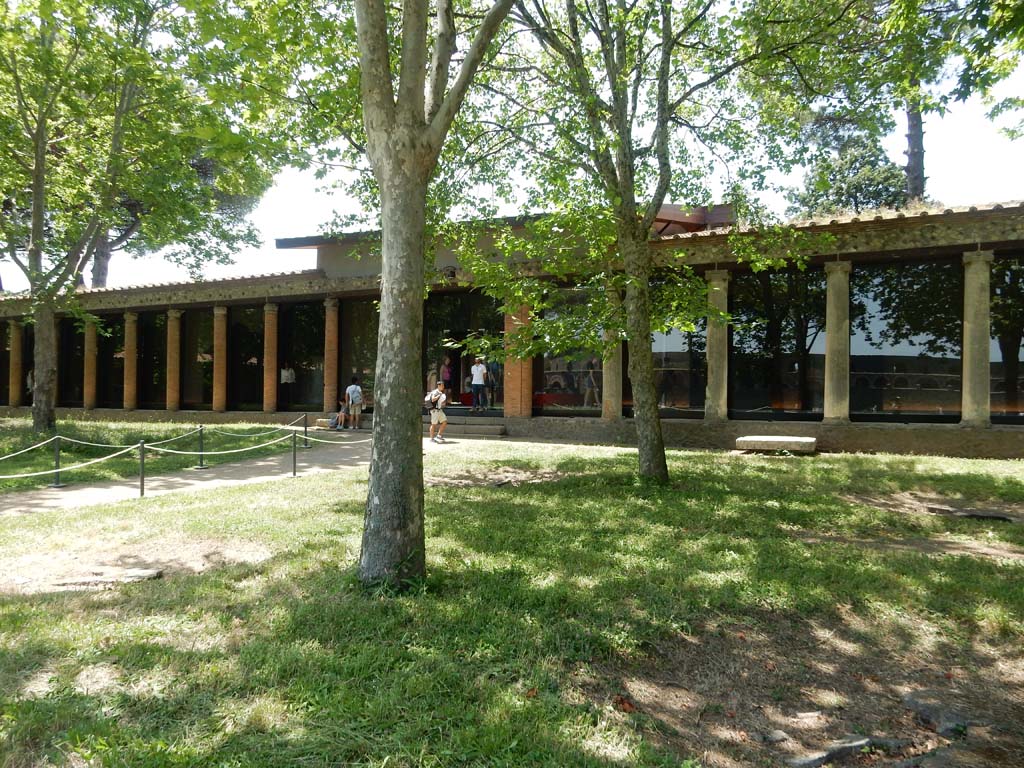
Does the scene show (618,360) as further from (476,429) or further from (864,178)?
(864,178)

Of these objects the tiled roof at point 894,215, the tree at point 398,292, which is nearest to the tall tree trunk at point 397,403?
the tree at point 398,292

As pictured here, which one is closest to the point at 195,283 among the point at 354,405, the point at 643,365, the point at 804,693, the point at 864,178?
the point at 354,405

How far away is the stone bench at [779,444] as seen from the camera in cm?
1229

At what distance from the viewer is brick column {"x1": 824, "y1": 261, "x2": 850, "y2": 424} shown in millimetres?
13086

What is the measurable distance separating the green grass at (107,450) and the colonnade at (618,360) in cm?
339

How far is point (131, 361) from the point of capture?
72.9ft

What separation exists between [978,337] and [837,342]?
2.29 metres

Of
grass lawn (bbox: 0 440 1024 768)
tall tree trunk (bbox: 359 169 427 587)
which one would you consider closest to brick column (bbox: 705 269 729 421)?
grass lawn (bbox: 0 440 1024 768)

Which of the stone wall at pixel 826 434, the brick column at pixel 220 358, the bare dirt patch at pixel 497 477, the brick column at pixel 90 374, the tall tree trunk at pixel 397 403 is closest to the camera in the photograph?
the tall tree trunk at pixel 397 403

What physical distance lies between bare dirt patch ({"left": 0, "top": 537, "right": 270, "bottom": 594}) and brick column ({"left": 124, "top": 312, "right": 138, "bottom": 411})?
1806 cm

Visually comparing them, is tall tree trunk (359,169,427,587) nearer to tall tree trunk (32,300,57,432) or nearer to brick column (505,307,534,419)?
brick column (505,307,534,419)

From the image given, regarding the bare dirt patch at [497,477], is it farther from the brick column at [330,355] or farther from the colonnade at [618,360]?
the brick column at [330,355]

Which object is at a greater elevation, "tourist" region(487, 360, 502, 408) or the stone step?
"tourist" region(487, 360, 502, 408)

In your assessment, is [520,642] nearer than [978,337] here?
Yes
